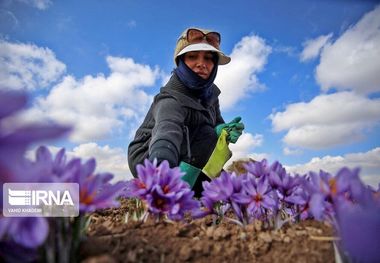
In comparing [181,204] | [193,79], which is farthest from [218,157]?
[181,204]

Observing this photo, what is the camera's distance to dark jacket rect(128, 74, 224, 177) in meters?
3.02

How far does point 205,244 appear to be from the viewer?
3.26 ft

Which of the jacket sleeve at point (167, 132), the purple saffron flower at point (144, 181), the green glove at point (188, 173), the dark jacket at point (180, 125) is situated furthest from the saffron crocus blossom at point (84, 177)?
the green glove at point (188, 173)

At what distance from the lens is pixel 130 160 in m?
3.86

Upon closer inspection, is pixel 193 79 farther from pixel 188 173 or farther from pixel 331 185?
pixel 331 185

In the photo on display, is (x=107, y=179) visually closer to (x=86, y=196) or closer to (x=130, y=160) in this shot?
(x=86, y=196)

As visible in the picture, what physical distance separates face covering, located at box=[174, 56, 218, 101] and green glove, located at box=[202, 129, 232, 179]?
1.61 ft

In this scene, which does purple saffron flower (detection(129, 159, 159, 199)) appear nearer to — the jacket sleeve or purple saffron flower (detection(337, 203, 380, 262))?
purple saffron flower (detection(337, 203, 380, 262))

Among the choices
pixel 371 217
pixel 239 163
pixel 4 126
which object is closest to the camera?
pixel 4 126

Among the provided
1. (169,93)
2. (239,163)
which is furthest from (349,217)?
(239,163)

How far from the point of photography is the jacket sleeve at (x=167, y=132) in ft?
8.15

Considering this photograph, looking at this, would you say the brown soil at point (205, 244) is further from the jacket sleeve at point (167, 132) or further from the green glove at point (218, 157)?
the green glove at point (218, 157)

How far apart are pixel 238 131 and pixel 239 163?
6.20 feet

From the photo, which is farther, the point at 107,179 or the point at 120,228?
the point at 120,228
